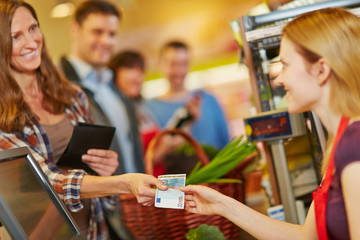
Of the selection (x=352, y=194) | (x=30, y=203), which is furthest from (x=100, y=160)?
(x=352, y=194)

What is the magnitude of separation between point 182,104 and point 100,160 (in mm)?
2223

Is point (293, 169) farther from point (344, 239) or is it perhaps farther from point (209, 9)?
point (209, 9)

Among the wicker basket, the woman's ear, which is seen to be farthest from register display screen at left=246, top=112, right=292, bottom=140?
the woman's ear

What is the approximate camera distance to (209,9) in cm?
733

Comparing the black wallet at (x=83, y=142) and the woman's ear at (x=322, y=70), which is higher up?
the woman's ear at (x=322, y=70)

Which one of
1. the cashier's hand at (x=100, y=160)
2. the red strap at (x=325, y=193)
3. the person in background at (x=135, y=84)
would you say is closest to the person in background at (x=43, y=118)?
the cashier's hand at (x=100, y=160)

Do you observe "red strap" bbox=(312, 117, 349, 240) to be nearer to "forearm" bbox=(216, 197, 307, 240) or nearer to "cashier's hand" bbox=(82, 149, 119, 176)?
"forearm" bbox=(216, 197, 307, 240)

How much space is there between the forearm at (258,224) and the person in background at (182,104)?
211 cm

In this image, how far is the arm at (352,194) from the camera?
1004 mm

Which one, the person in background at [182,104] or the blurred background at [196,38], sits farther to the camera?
the blurred background at [196,38]

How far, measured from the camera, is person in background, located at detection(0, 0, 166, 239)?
1548 millimetres

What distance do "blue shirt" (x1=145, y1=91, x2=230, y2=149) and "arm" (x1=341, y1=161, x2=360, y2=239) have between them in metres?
2.46

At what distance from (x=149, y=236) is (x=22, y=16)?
965mm

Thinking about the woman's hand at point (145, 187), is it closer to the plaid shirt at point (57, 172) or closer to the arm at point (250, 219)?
the arm at point (250, 219)
